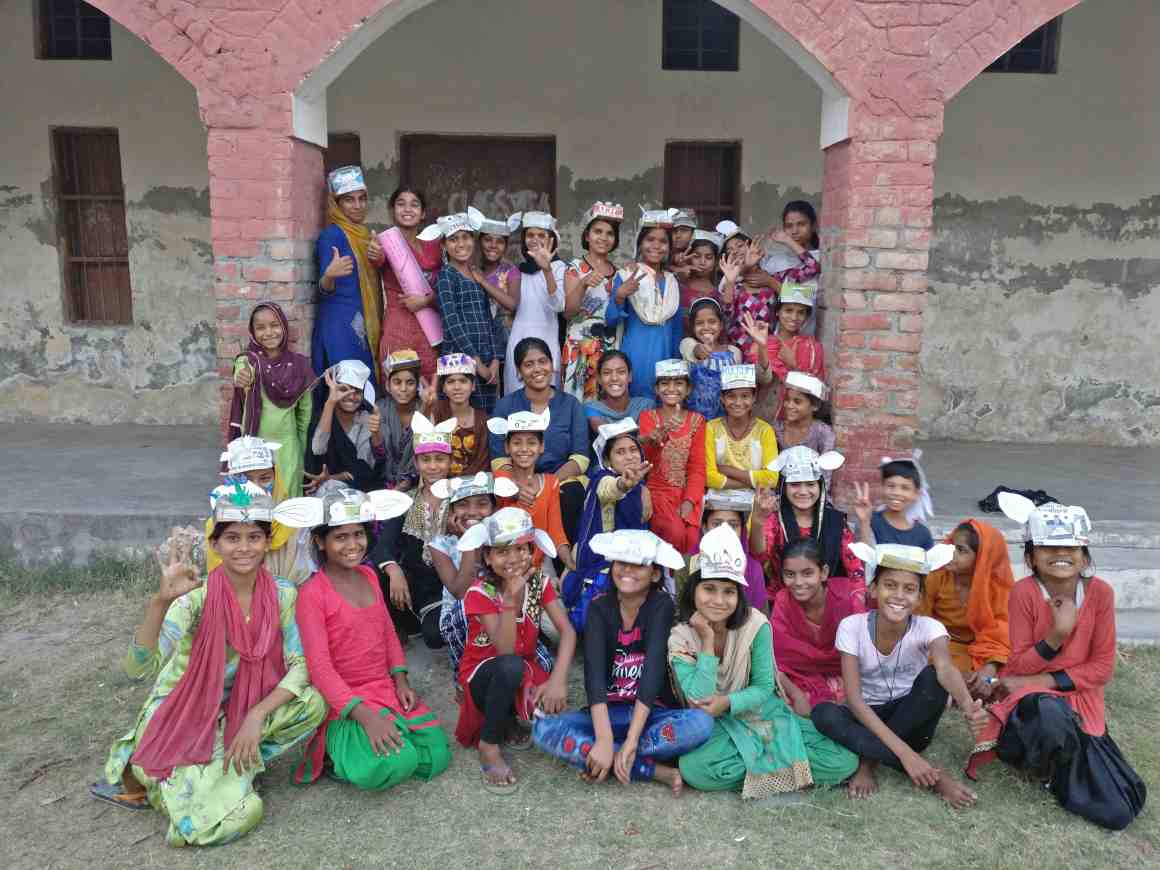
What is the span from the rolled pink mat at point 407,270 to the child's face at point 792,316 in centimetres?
182

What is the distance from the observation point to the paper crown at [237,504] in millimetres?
3209

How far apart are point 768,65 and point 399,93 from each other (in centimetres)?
266

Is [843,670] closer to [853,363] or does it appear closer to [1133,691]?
[1133,691]

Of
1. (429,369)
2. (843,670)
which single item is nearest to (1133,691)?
(843,670)

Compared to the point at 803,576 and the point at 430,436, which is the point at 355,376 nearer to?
the point at 430,436

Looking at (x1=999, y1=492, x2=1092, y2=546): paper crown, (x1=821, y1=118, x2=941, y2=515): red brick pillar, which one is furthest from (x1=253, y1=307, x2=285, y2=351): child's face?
(x1=999, y1=492, x2=1092, y2=546): paper crown

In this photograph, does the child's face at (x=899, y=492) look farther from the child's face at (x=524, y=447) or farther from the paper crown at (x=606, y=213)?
the paper crown at (x=606, y=213)

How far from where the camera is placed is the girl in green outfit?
3229mm

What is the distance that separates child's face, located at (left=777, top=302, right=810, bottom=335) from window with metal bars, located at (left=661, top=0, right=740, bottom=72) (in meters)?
2.82

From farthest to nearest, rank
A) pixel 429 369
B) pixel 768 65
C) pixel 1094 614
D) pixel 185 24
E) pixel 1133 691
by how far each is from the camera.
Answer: pixel 768 65 < pixel 429 369 < pixel 185 24 < pixel 1133 691 < pixel 1094 614

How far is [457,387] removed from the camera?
178 inches

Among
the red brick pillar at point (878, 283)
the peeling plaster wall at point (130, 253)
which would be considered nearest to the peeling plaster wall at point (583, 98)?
the peeling plaster wall at point (130, 253)

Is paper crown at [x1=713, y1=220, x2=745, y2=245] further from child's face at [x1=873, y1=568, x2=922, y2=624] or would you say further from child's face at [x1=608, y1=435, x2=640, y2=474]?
child's face at [x1=873, y1=568, x2=922, y2=624]

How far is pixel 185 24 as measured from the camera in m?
4.62
